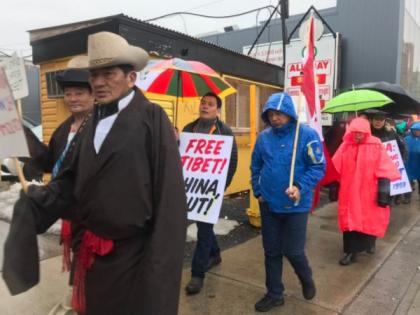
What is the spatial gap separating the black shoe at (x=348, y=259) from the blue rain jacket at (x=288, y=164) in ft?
5.56

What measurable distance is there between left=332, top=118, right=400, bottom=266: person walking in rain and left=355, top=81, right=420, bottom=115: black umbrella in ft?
8.35

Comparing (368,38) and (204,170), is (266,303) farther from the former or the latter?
(368,38)

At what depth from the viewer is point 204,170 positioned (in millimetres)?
3885

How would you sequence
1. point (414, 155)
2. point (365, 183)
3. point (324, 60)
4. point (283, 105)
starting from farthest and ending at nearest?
point (324, 60)
point (414, 155)
point (365, 183)
point (283, 105)

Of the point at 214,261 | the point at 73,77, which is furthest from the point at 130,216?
the point at 214,261

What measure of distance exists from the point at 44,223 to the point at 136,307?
63cm

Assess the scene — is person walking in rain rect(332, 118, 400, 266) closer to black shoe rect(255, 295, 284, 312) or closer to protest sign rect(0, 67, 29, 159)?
black shoe rect(255, 295, 284, 312)

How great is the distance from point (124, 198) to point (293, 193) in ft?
5.61

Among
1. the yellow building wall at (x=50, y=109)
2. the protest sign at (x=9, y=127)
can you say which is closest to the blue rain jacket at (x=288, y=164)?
the protest sign at (x=9, y=127)

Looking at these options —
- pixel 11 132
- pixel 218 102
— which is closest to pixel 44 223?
pixel 11 132

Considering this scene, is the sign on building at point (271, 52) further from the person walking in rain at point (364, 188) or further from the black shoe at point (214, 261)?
the black shoe at point (214, 261)

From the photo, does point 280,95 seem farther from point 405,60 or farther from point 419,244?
point 405,60

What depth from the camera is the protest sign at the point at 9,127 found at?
1876 millimetres

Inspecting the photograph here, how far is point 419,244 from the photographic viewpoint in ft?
18.6
